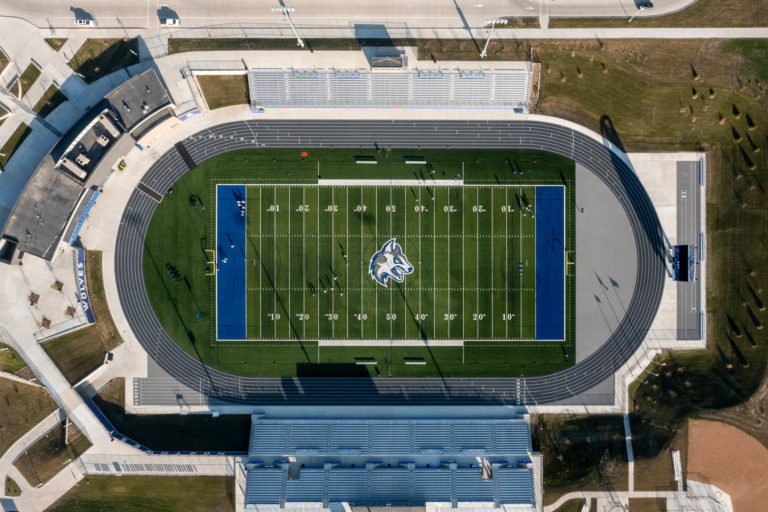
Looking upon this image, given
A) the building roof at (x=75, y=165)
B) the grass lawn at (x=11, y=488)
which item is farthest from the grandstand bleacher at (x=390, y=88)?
the grass lawn at (x=11, y=488)

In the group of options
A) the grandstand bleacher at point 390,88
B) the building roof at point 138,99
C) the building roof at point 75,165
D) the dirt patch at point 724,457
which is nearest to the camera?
the building roof at point 75,165

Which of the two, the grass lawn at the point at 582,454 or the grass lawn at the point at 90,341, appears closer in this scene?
the grass lawn at the point at 90,341

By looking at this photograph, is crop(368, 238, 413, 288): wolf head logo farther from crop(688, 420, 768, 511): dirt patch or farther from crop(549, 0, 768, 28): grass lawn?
crop(688, 420, 768, 511): dirt patch

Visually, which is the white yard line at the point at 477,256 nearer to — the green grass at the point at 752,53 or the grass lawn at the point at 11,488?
the green grass at the point at 752,53

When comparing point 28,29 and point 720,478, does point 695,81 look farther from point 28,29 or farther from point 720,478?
point 28,29

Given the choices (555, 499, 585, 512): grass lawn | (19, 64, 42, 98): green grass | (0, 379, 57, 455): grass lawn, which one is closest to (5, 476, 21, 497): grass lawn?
(0, 379, 57, 455): grass lawn

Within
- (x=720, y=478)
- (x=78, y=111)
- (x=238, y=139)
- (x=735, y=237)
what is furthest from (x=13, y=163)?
(x=720, y=478)
